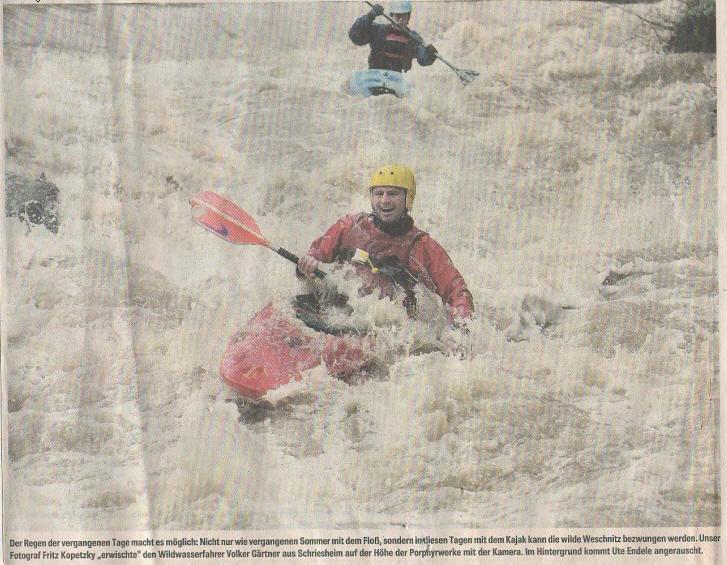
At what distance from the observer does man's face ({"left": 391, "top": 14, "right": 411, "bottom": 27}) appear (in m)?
2.39

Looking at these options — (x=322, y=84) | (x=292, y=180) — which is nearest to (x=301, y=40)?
(x=322, y=84)

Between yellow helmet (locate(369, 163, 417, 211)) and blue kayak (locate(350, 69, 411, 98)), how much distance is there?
0.72 feet

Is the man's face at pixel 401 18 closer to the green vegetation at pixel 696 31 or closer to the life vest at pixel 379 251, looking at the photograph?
the life vest at pixel 379 251

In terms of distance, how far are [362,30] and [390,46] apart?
10 centimetres

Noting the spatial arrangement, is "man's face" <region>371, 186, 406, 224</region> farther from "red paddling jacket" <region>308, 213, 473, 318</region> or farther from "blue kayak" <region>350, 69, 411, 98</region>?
"blue kayak" <region>350, 69, 411, 98</region>

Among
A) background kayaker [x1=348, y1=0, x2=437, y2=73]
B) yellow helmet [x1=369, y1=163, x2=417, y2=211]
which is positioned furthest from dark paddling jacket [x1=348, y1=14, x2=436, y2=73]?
yellow helmet [x1=369, y1=163, x2=417, y2=211]

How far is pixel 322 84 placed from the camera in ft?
7.81

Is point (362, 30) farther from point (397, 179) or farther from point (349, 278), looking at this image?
point (349, 278)

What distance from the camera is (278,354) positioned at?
2346 millimetres

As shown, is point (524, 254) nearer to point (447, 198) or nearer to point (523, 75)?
point (447, 198)

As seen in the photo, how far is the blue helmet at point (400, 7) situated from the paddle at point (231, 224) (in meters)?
0.75

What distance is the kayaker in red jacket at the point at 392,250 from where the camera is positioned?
2359 mm

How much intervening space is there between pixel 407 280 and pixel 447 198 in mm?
271

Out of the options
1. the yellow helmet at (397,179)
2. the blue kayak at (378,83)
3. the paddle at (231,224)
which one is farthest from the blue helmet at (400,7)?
the paddle at (231,224)
